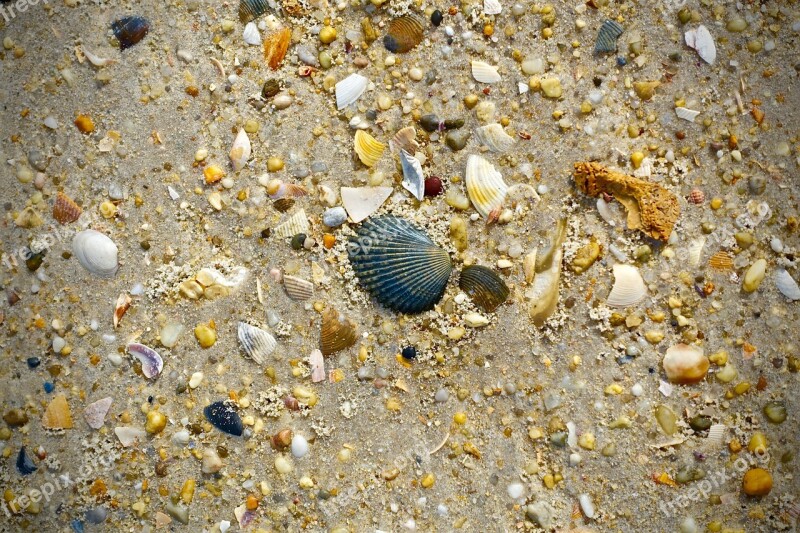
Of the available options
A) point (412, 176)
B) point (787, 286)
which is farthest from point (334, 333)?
point (787, 286)

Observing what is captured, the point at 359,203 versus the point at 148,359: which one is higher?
the point at 359,203

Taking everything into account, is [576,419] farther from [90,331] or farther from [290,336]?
[90,331]

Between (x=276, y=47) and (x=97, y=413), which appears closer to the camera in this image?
(x=97, y=413)

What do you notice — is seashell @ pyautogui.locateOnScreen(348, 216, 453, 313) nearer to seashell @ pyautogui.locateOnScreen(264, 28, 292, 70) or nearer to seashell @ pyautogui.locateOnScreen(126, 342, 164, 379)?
seashell @ pyautogui.locateOnScreen(264, 28, 292, 70)

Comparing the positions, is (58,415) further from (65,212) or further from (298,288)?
(298,288)

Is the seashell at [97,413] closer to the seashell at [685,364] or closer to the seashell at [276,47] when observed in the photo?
the seashell at [276,47]

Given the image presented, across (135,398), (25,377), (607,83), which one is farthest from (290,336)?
(607,83)

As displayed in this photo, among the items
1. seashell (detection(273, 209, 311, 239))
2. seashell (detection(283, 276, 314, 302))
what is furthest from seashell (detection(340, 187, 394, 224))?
seashell (detection(283, 276, 314, 302))
